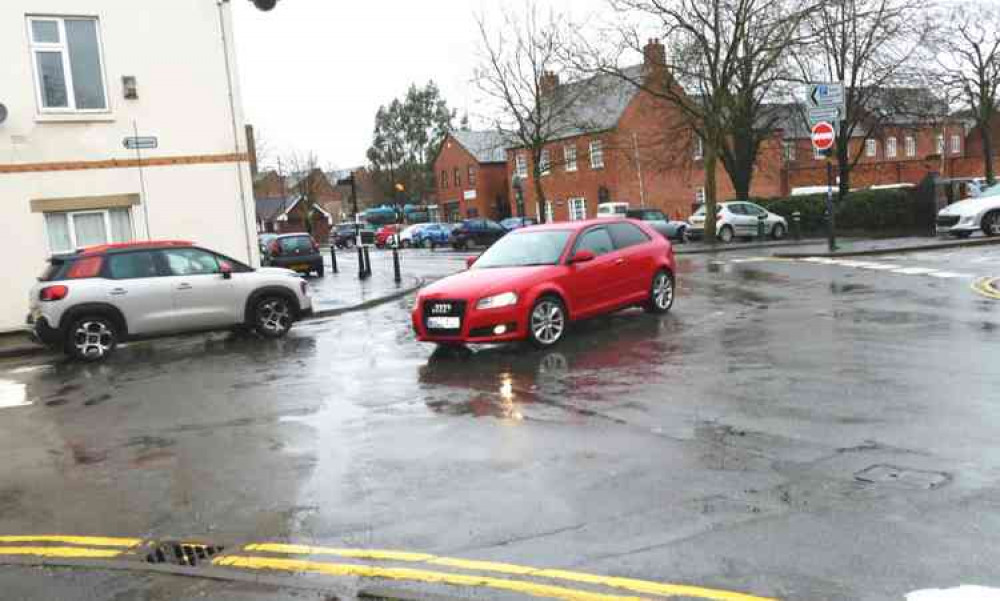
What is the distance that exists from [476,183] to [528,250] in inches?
2178

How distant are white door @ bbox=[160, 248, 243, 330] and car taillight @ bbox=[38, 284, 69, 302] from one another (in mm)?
1445

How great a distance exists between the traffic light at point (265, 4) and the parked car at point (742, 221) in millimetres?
22497

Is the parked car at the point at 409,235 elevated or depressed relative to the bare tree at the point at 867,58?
depressed

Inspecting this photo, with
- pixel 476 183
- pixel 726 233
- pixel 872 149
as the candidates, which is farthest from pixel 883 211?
pixel 476 183

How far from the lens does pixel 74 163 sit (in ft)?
53.0

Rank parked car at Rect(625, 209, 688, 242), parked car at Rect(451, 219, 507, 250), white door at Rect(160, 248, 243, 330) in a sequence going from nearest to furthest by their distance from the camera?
white door at Rect(160, 248, 243, 330)
parked car at Rect(625, 209, 688, 242)
parked car at Rect(451, 219, 507, 250)

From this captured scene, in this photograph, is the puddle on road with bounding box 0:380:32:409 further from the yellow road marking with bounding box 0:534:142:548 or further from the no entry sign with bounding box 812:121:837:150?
the no entry sign with bounding box 812:121:837:150

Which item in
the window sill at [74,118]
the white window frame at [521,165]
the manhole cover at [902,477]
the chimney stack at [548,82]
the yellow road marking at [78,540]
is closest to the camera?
the yellow road marking at [78,540]

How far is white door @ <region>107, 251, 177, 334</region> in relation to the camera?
12672 millimetres

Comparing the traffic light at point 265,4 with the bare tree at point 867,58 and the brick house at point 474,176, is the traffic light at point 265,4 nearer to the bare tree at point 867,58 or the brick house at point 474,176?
the bare tree at point 867,58

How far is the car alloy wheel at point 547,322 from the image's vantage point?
10.7 meters

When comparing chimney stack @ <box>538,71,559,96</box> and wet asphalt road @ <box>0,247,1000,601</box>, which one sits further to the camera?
chimney stack @ <box>538,71,559,96</box>

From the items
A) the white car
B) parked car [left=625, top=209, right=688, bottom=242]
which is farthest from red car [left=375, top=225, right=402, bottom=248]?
the white car

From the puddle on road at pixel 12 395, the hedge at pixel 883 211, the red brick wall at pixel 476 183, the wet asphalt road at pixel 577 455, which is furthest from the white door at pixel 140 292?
the red brick wall at pixel 476 183
